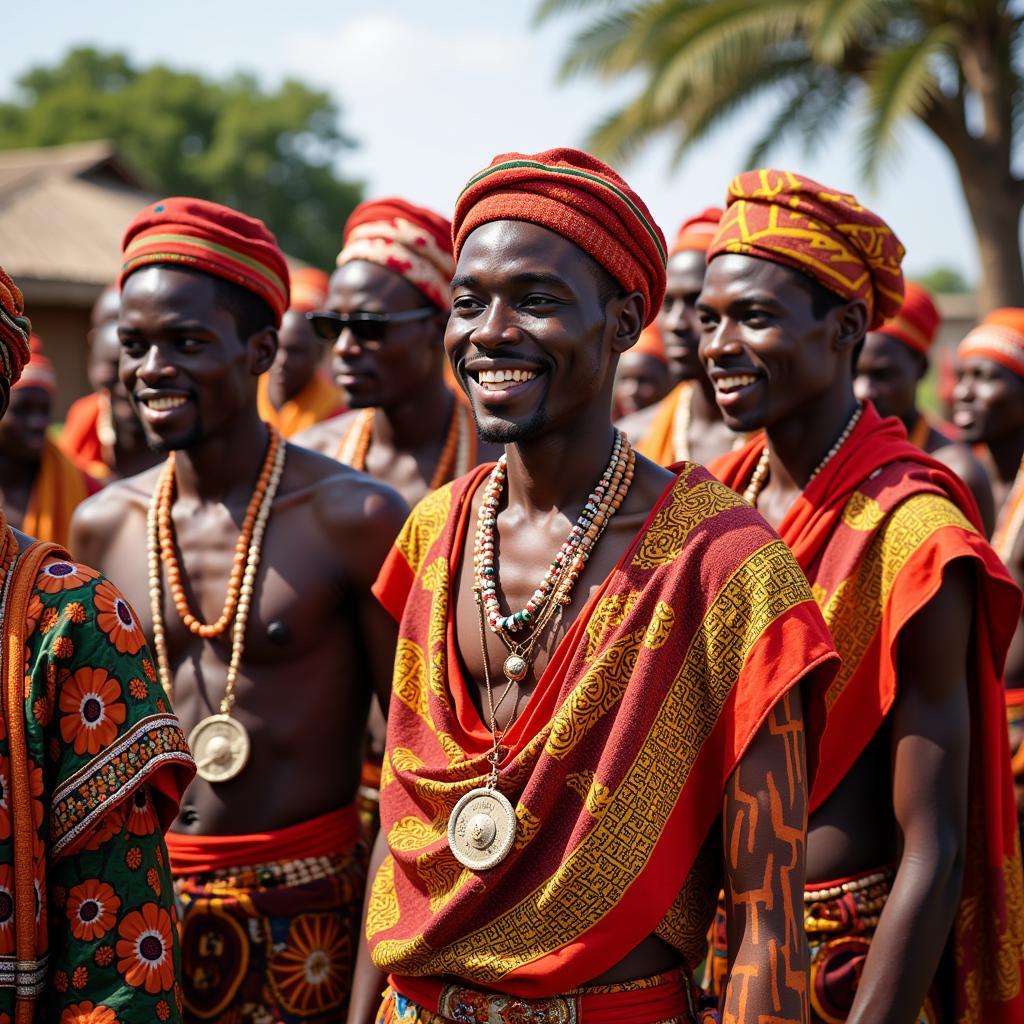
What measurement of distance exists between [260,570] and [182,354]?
65cm

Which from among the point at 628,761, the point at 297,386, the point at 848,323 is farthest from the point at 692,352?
the point at 628,761

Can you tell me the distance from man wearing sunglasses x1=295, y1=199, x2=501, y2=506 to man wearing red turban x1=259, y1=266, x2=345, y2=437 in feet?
10.9

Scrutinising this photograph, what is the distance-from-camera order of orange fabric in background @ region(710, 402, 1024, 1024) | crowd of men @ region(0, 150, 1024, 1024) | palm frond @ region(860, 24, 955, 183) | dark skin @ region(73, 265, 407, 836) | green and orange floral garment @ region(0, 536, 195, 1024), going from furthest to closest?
palm frond @ region(860, 24, 955, 183), dark skin @ region(73, 265, 407, 836), orange fabric in background @ region(710, 402, 1024, 1024), crowd of men @ region(0, 150, 1024, 1024), green and orange floral garment @ region(0, 536, 195, 1024)

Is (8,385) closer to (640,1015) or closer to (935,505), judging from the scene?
(640,1015)

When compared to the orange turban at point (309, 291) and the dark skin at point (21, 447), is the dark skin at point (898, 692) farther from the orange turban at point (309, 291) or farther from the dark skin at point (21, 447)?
the orange turban at point (309, 291)

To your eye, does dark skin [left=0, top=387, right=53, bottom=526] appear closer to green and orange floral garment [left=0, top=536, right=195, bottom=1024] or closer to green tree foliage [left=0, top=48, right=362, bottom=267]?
green and orange floral garment [left=0, top=536, right=195, bottom=1024]

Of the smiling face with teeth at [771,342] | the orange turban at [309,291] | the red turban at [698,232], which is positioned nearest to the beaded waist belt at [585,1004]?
the smiling face with teeth at [771,342]

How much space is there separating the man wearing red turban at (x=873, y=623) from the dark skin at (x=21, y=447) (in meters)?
4.91

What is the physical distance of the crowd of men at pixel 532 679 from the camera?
2395 millimetres

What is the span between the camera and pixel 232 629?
3867mm

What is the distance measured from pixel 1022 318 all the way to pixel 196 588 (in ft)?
17.4

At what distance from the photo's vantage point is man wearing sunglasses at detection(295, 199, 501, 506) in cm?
568

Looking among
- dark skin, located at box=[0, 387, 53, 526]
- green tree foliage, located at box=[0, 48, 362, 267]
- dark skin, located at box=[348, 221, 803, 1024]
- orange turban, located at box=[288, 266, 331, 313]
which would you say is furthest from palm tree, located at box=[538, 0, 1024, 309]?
green tree foliage, located at box=[0, 48, 362, 267]

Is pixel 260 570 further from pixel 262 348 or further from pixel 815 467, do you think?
pixel 815 467
